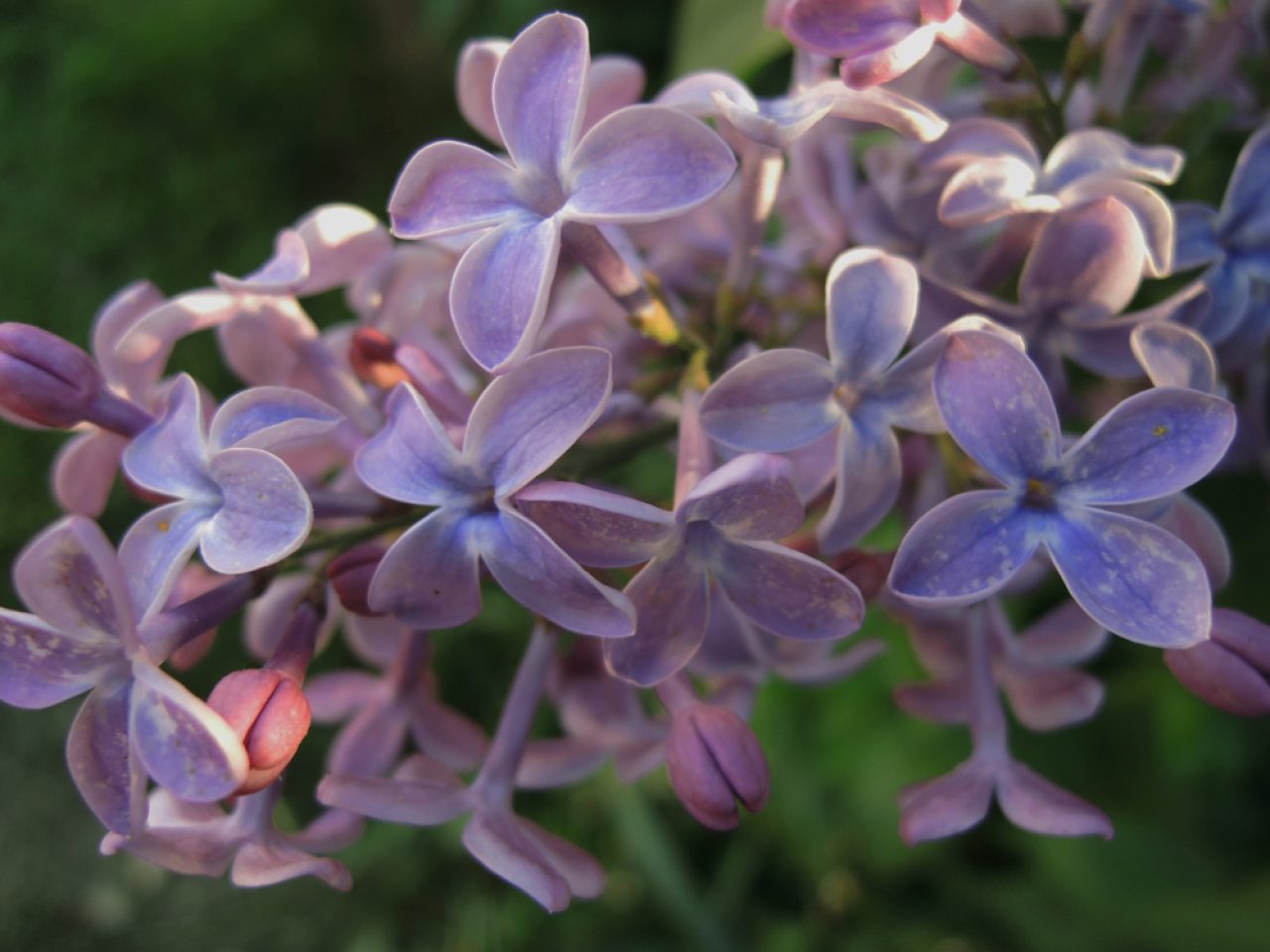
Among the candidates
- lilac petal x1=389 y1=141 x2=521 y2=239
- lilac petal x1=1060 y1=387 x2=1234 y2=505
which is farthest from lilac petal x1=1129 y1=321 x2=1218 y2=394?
lilac petal x1=389 y1=141 x2=521 y2=239

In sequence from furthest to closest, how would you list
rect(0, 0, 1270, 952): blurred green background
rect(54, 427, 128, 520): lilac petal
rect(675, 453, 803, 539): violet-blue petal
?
rect(0, 0, 1270, 952): blurred green background, rect(54, 427, 128, 520): lilac petal, rect(675, 453, 803, 539): violet-blue petal

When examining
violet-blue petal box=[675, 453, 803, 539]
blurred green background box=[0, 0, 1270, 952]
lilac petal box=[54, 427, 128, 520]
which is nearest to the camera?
violet-blue petal box=[675, 453, 803, 539]

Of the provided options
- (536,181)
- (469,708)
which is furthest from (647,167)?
(469,708)

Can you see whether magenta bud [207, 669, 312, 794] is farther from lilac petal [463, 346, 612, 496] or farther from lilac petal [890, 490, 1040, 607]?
lilac petal [890, 490, 1040, 607]

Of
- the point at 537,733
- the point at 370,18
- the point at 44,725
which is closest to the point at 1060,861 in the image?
the point at 537,733

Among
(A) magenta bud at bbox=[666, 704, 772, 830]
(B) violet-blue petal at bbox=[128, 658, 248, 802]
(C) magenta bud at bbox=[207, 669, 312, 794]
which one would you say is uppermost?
(B) violet-blue petal at bbox=[128, 658, 248, 802]

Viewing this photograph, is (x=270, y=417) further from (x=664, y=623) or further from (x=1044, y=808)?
(x=1044, y=808)
